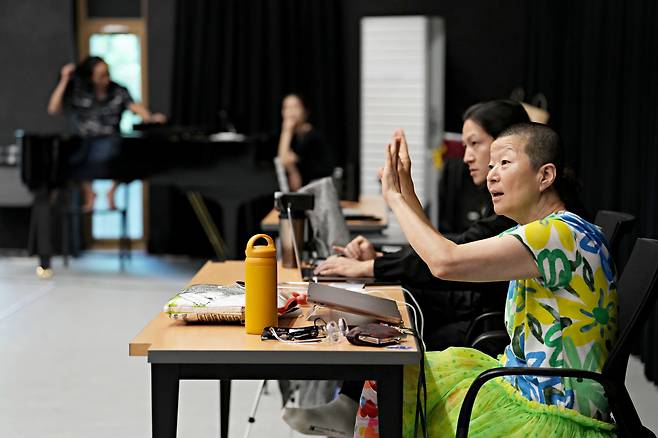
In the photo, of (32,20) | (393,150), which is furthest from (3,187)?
(393,150)

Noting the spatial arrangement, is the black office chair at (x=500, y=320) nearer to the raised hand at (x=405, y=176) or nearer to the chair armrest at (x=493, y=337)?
the chair armrest at (x=493, y=337)

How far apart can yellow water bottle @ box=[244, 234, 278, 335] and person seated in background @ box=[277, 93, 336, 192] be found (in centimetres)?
565

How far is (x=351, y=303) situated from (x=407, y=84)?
6.15 m

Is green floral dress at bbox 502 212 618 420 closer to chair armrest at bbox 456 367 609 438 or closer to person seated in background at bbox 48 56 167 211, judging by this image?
chair armrest at bbox 456 367 609 438

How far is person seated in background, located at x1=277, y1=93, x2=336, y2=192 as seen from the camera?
7797 mm

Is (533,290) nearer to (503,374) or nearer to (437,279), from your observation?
(503,374)

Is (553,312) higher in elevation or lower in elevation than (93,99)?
lower

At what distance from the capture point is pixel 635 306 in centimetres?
201

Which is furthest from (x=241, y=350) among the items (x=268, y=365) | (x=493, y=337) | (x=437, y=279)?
(x=437, y=279)

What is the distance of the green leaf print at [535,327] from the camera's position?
2053 millimetres

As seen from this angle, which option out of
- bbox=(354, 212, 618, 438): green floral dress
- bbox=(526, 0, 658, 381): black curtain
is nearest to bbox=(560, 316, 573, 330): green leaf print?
bbox=(354, 212, 618, 438): green floral dress

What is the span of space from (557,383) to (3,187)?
714cm

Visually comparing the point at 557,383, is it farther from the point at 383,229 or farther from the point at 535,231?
the point at 383,229

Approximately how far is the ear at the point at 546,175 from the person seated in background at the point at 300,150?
5.57m
